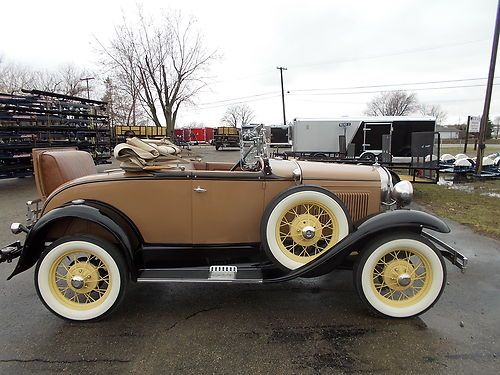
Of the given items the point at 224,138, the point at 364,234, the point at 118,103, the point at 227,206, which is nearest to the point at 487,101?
the point at 364,234

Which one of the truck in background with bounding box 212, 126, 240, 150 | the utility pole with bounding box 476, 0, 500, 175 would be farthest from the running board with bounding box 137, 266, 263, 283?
the truck in background with bounding box 212, 126, 240, 150

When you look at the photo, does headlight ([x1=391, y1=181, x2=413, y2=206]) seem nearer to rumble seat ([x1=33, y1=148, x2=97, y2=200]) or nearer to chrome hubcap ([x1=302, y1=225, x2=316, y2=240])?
chrome hubcap ([x1=302, y1=225, x2=316, y2=240])

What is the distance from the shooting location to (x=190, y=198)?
3.09m

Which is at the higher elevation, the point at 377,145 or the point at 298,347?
the point at 377,145

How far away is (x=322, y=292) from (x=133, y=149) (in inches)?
90.4

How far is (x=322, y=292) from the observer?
3.45 m

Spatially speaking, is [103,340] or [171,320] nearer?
[103,340]

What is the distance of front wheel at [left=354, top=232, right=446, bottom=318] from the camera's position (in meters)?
2.83

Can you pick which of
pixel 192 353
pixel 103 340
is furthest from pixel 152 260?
pixel 192 353

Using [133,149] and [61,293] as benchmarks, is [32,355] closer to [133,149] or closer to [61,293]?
[61,293]

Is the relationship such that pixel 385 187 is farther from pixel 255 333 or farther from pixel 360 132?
pixel 360 132

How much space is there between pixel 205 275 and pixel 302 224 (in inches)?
37.3

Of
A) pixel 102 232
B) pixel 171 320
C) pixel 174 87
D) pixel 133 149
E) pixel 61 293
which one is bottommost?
pixel 171 320

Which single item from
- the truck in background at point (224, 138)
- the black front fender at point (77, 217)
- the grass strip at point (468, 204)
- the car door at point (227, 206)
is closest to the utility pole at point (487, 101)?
the grass strip at point (468, 204)
